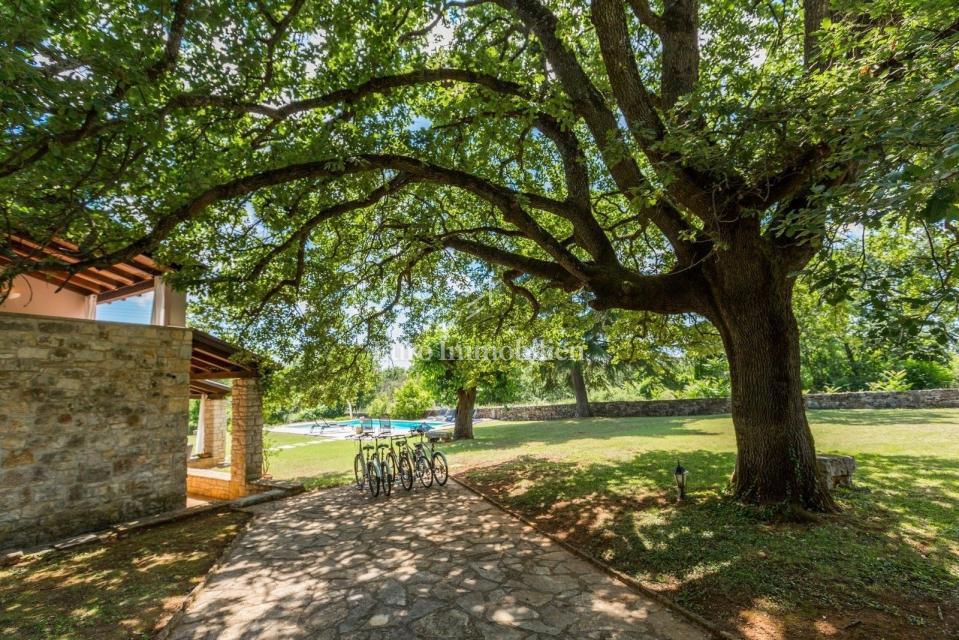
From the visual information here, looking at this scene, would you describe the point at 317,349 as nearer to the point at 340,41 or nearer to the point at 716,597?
the point at 340,41

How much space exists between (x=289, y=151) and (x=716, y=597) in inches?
252

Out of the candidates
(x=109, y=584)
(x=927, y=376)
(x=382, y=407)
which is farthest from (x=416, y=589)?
(x=927, y=376)

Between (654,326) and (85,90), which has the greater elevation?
(85,90)

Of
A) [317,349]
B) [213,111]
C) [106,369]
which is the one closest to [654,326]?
[317,349]

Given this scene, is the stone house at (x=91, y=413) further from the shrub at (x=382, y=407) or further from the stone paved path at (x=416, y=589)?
the shrub at (x=382, y=407)

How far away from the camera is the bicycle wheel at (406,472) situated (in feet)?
27.7

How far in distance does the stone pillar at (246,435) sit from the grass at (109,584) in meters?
2.84

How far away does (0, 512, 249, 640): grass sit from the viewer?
373cm

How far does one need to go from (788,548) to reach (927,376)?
76.9 feet

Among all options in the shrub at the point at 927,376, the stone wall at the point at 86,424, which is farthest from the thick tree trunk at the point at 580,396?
the stone wall at the point at 86,424

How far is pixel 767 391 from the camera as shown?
527 centimetres

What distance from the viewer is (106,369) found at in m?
6.92

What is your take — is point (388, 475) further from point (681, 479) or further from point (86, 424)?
point (681, 479)

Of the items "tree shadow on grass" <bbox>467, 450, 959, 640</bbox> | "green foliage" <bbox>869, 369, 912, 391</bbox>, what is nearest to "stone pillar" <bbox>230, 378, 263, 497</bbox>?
"tree shadow on grass" <bbox>467, 450, 959, 640</bbox>
